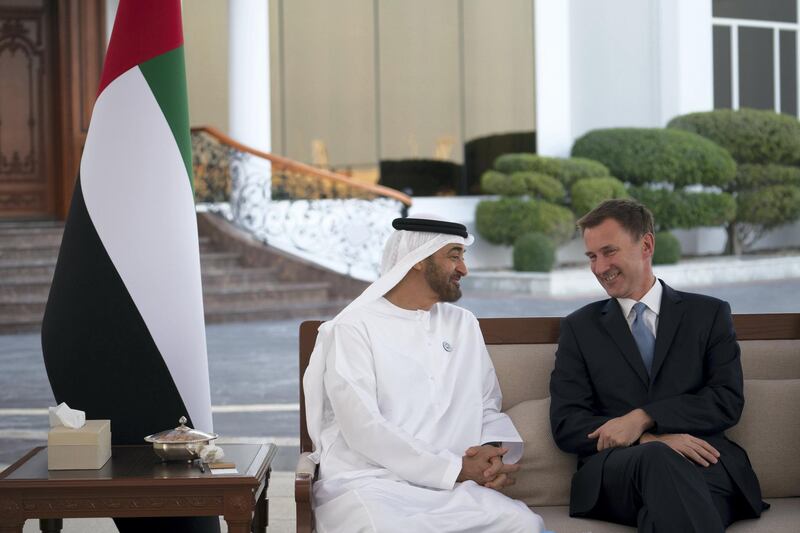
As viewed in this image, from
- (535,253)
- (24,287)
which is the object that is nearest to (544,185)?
(535,253)

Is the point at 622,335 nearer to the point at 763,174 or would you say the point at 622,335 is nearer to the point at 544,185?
the point at 544,185

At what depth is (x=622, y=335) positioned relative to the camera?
326 centimetres

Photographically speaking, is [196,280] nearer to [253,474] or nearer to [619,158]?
[253,474]

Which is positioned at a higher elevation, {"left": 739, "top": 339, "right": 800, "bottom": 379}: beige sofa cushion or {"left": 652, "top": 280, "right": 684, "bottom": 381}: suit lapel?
{"left": 652, "top": 280, "right": 684, "bottom": 381}: suit lapel

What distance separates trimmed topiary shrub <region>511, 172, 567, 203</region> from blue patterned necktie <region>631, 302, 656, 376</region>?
11769 millimetres

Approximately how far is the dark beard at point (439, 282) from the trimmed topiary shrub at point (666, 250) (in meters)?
12.4

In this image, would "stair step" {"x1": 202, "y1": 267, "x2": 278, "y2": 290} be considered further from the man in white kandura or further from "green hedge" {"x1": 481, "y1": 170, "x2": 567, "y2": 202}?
the man in white kandura

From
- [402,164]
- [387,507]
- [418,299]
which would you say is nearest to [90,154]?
[418,299]

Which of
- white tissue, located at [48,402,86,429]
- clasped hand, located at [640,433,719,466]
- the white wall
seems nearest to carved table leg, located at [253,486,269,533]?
white tissue, located at [48,402,86,429]

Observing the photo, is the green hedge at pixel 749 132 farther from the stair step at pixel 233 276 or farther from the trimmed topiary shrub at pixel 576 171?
the stair step at pixel 233 276

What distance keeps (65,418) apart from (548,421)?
4.54 ft

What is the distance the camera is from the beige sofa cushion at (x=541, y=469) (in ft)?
10.7

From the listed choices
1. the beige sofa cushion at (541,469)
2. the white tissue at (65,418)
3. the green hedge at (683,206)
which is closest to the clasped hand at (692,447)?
the beige sofa cushion at (541,469)

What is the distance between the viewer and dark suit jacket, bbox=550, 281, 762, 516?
3107 millimetres
